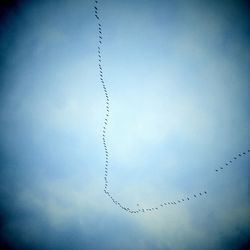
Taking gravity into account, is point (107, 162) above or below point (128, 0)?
below

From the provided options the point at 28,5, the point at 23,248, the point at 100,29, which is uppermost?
the point at 28,5

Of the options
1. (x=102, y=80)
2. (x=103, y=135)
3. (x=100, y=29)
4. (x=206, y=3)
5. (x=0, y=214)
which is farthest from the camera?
(x=0, y=214)

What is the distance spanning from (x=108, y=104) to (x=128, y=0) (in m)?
3.48

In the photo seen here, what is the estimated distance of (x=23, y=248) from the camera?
37.1 feet

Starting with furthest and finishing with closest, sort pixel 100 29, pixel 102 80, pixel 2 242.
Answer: pixel 2 242
pixel 102 80
pixel 100 29

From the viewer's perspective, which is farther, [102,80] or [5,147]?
[5,147]

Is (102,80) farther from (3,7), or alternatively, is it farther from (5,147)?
(5,147)

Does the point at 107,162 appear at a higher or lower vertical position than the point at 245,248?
higher

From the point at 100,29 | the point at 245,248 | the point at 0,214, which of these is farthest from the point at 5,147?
the point at 245,248

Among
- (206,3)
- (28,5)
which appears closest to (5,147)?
(28,5)

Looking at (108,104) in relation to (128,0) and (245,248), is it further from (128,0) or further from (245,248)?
(245,248)

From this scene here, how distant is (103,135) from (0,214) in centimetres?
689

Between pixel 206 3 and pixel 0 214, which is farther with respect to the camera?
pixel 0 214

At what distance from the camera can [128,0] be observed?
6.73 m
